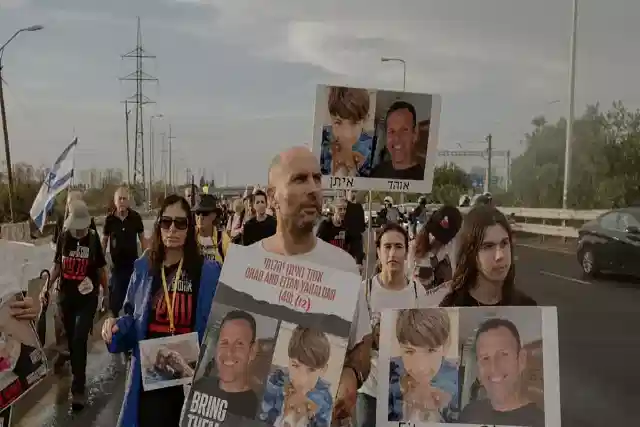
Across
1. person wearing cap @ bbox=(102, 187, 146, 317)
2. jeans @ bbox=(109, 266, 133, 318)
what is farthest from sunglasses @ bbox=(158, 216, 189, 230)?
jeans @ bbox=(109, 266, 133, 318)

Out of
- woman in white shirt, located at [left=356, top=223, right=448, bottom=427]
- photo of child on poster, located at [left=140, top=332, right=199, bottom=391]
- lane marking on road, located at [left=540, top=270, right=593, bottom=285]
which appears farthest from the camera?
lane marking on road, located at [left=540, top=270, right=593, bottom=285]

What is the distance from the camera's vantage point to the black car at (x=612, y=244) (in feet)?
46.8

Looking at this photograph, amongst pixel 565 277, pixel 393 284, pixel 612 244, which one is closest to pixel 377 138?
pixel 393 284

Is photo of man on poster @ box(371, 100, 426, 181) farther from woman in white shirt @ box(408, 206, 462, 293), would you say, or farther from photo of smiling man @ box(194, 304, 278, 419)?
photo of smiling man @ box(194, 304, 278, 419)

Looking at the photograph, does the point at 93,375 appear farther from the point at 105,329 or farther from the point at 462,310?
the point at 462,310

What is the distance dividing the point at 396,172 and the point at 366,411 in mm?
2040

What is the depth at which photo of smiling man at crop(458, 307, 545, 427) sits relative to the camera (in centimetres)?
287

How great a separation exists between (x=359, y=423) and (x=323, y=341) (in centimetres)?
124

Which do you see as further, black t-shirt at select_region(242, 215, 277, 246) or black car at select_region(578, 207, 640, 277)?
black car at select_region(578, 207, 640, 277)

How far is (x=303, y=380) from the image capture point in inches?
101

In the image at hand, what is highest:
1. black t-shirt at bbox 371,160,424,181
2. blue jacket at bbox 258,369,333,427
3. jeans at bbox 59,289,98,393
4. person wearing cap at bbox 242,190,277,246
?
black t-shirt at bbox 371,160,424,181

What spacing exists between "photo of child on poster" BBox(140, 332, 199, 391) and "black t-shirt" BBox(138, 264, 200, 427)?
1.7 inches

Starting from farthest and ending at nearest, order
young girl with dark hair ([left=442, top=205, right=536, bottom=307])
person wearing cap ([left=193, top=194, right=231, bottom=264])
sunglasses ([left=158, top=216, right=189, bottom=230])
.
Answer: person wearing cap ([left=193, top=194, right=231, bottom=264]), sunglasses ([left=158, top=216, right=189, bottom=230]), young girl with dark hair ([left=442, top=205, right=536, bottom=307])

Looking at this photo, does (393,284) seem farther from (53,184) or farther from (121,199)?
(53,184)
